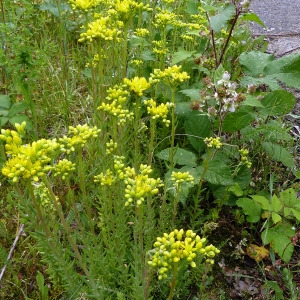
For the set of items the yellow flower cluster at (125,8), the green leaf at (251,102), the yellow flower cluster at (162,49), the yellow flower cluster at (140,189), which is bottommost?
the green leaf at (251,102)

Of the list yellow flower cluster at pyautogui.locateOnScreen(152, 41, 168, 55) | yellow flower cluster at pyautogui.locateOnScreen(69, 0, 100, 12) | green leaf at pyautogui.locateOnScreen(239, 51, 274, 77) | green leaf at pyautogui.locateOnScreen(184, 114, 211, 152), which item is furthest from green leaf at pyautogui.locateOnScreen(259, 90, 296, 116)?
yellow flower cluster at pyautogui.locateOnScreen(69, 0, 100, 12)

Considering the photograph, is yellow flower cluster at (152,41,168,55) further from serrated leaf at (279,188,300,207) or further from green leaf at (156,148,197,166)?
serrated leaf at (279,188,300,207)

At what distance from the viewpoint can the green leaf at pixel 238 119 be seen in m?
2.07

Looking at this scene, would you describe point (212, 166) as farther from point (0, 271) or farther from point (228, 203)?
point (0, 271)

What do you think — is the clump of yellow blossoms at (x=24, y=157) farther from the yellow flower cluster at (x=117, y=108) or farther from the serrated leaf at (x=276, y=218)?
the serrated leaf at (x=276, y=218)

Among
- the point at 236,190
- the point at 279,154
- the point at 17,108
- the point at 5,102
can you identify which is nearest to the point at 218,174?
the point at 236,190

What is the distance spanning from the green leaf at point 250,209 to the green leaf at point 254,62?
799 millimetres

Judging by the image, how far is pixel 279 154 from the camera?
7.05ft

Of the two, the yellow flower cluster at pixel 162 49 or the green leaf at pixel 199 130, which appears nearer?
the green leaf at pixel 199 130

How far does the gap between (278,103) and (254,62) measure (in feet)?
1.06

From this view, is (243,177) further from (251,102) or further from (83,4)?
(83,4)

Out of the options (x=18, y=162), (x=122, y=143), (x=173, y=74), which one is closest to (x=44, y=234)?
(x=18, y=162)

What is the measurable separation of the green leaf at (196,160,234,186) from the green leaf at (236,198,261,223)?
19 centimetres

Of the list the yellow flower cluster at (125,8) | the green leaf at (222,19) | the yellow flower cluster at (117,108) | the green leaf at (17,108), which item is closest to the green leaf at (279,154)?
the green leaf at (222,19)
